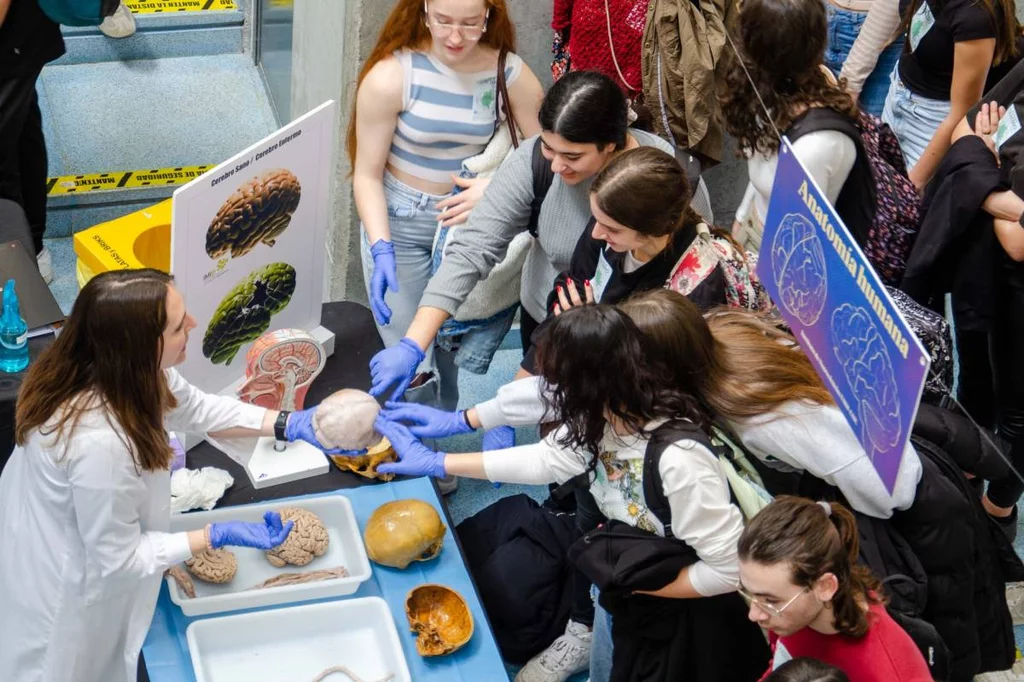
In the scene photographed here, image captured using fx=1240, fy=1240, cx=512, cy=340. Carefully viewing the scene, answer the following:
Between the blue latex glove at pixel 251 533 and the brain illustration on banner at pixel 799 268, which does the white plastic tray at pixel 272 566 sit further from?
the brain illustration on banner at pixel 799 268

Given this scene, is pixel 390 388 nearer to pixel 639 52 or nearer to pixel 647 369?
pixel 647 369

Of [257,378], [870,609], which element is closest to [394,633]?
[257,378]

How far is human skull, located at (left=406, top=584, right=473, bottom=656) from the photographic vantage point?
2.76 metres

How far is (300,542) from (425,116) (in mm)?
1296

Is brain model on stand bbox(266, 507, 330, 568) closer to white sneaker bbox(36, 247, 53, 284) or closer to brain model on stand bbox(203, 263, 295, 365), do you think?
brain model on stand bbox(203, 263, 295, 365)

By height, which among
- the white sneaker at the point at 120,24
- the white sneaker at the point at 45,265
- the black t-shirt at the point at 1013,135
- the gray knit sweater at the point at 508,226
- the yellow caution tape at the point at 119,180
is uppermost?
the black t-shirt at the point at 1013,135

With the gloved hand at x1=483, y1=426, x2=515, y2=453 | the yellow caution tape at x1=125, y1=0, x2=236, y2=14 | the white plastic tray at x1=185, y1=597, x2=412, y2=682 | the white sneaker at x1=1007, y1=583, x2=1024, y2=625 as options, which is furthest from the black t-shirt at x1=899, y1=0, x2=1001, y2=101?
the yellow caution tape at x1=125, y1=0, x2=236, y2=14

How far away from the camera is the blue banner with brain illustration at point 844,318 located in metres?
1.89

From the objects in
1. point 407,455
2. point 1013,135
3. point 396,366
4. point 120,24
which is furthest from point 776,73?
point 120,24

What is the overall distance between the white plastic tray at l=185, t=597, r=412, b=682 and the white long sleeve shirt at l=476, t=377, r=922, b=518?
0.93m

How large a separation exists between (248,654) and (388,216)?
1452 mm

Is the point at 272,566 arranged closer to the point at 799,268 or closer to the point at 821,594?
the point at 821,594

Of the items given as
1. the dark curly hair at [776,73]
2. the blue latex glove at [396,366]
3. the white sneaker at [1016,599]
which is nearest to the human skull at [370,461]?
the blue latex glove at [396,366]

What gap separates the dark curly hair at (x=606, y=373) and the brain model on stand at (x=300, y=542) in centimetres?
77
